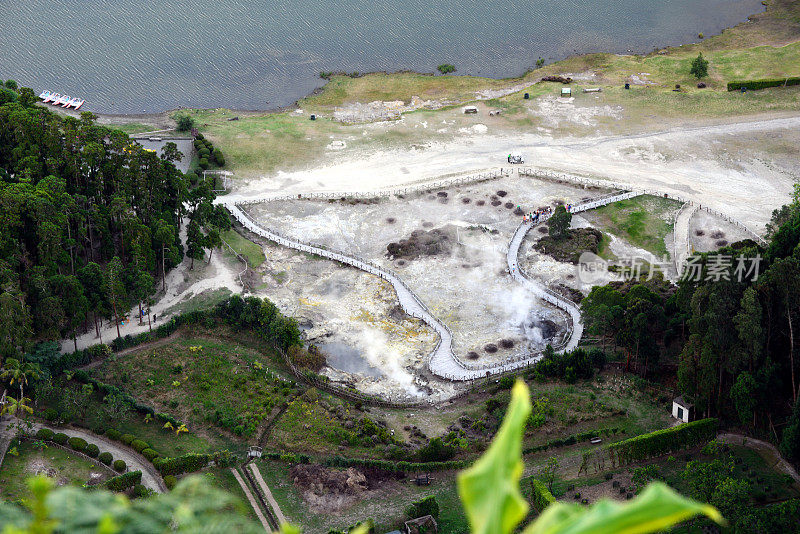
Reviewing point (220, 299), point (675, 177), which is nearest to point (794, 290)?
point (675, 177)

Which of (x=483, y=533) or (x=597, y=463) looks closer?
(x=483, y=533)

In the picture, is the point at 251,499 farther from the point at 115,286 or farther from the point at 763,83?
the point at 763,83

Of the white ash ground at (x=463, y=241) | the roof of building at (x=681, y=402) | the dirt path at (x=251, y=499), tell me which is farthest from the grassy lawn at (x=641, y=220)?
the dirt path at (x=251, y=499)

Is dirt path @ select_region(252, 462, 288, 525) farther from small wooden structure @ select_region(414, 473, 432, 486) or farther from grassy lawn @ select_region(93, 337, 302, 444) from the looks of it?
A: small wooden structure @ select_region(414, 473, 432, 486)

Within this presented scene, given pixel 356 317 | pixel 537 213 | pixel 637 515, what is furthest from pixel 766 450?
pixel 637 515

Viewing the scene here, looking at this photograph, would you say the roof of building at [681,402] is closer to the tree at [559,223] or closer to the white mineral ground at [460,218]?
the white mineral ground at [460,218]

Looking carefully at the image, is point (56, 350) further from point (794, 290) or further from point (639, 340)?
point (794, 290)
